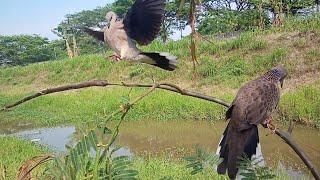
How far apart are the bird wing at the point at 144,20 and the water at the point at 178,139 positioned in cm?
471

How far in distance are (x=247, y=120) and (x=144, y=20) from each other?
80cm

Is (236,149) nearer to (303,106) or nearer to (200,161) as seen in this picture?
(200,161)

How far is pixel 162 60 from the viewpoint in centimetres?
215

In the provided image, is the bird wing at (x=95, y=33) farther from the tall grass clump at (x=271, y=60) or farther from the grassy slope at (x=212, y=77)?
the tall grass clump at (x=271, y=60)

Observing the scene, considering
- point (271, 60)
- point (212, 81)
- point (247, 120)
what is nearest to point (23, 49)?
point (212, 81)

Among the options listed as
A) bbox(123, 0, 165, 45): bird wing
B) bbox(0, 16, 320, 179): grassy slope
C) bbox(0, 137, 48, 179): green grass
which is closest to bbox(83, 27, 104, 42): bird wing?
bbox(123, 0, 165, 45): bird wing

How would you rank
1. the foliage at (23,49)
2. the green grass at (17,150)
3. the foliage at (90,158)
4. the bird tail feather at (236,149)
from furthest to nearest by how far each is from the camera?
1. the foliage at (23,49)
2. the green grass at (17,150)
3. the bird tail feather at (236,149)
4. the foliage at (90,158)

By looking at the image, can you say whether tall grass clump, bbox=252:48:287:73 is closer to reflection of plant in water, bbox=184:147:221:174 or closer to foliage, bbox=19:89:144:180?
reflection of plant in water, bbox=184:147:221:174

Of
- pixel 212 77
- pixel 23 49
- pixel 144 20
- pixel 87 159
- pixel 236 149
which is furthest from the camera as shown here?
pixel 23 49

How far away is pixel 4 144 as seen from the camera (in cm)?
880

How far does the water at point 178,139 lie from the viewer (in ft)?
24.9

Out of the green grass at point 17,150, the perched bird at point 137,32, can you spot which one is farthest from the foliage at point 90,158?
the green grass at point 17,150

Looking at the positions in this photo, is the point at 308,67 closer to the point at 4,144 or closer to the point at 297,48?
the point at 297,48

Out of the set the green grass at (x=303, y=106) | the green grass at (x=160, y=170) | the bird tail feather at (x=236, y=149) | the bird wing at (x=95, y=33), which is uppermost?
the bird wing at (x=95, y=33)
